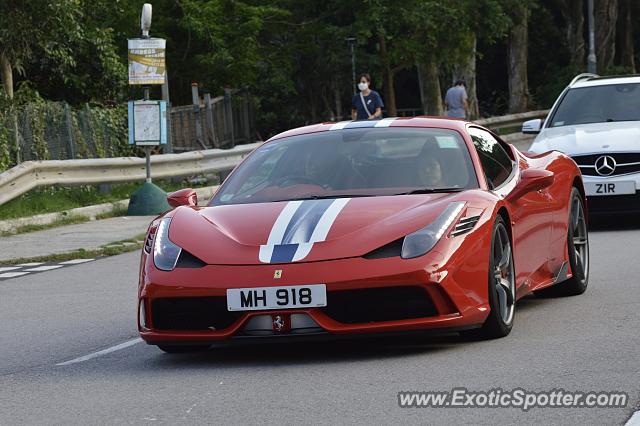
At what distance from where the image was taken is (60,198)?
20.9 metres

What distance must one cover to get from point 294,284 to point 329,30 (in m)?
43.6

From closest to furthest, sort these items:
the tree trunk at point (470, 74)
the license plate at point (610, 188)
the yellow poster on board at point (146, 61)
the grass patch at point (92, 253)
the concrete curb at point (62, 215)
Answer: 1. the license plate at point (610, 188)
2. the grass patch at point (92, 253)
3. the concrete curb at point (62, 215)
4. the yellow poster on board at point (146, 61)
5. the tree trunk at point (470, 74)

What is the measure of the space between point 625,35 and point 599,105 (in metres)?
51.0

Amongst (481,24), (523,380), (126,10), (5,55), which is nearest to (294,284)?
(523,380)

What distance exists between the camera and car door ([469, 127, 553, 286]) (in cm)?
862

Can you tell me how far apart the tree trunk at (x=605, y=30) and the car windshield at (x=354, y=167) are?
50.2m

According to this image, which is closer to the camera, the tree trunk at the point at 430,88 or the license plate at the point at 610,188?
the license plate at the point at 610,188

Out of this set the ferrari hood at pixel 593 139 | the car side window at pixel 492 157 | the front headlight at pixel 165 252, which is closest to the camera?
the front headlight at pixel 165 252

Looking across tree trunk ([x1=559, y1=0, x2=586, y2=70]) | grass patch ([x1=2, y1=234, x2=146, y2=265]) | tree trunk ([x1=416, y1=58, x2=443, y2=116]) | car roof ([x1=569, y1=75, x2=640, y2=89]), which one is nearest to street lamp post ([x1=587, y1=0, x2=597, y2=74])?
tree trunk ([x1=559, y1=0, x2=586, y2=70])

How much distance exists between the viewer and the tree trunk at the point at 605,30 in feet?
191

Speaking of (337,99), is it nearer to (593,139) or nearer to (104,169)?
(104,169)

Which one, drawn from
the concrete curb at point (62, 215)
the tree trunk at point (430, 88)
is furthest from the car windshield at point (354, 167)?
the tree trunk at point (430, 88)

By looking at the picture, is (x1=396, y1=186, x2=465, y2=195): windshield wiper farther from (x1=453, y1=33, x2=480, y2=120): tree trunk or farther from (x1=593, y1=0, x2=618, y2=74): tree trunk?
(x1=593, y1=0, x2=618, y2=74): tree trunk

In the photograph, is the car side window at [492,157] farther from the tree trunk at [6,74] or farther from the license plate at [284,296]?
the tree trunk at [6,74]
